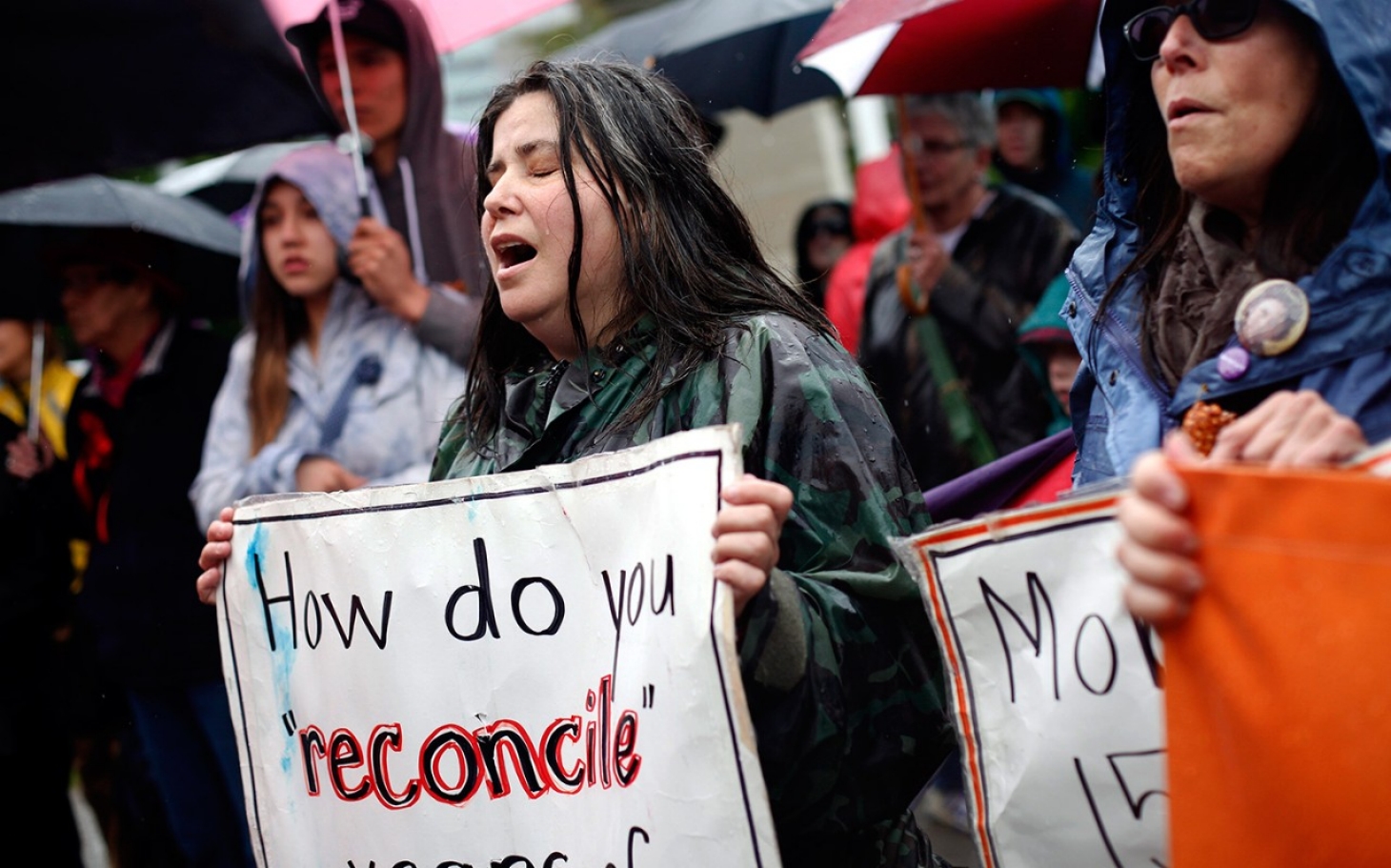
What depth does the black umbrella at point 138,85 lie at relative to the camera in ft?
13.3

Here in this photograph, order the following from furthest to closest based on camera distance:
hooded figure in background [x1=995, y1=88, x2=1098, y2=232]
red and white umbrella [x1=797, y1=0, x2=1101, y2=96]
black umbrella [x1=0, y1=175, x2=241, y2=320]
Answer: hooded figure in background [x1=995, y1=88, x2=1098, y2=232]
black umbrella [x1=0, y1=175, x2=241, y2=320]
red and white umbrella [x1=797, y1=0, x2=1101, y2=96]

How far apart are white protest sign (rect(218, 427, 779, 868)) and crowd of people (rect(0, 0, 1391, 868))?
0.34ft

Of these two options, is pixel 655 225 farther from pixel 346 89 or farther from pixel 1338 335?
pixel 346 89

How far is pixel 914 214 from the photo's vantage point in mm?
4750

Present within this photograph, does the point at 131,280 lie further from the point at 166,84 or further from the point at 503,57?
the point at 503,57

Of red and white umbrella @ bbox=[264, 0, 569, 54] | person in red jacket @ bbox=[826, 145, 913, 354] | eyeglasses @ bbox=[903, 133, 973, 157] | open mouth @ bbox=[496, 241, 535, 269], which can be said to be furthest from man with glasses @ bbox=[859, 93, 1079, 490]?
open mouth @ bbox=[496, 241, 535, 269]

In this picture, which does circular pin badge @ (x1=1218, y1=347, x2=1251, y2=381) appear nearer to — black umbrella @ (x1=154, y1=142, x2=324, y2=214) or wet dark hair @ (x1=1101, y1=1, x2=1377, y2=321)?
wet dark hair @ (x1=1101, y1=1, x2=1377, y2=321)

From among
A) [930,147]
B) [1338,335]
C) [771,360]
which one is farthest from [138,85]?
[1338,335]

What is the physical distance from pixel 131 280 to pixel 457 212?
130 cm

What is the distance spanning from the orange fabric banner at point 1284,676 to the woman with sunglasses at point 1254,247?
0.29 feet

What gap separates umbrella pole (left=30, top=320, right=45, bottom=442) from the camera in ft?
17.0

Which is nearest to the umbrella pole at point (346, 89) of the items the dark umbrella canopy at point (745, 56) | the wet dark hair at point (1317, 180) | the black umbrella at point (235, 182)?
the dark umbrella canopy at point (745, 56)

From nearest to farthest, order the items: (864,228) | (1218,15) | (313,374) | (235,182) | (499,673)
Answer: (1218,15)
(499,673)
(313,374)
(864,228)
(235,182)

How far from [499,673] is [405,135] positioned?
2.59 metres
